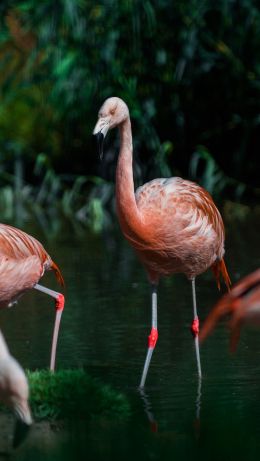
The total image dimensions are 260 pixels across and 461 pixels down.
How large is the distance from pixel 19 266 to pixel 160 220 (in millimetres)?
737

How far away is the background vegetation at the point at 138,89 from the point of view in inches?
514

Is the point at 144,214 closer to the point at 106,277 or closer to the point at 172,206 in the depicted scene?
the point at 172,206

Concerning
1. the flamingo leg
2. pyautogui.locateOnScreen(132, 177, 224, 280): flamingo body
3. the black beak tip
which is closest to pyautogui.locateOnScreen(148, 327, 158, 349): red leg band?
pyautogui.locateOnScreen(132, 177, 224, 280): flamingo body

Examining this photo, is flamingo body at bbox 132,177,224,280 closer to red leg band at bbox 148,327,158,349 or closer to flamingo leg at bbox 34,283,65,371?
red leg band at bbox 148,327,158,349

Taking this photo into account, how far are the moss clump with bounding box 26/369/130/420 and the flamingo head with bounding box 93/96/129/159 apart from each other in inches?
44.2

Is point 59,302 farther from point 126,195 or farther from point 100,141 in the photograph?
point 100,141

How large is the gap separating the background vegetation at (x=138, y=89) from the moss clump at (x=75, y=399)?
277 inches

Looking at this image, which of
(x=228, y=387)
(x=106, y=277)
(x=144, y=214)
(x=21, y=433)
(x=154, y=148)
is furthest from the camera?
(x=154, y=148)

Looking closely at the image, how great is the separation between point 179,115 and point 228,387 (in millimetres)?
8588

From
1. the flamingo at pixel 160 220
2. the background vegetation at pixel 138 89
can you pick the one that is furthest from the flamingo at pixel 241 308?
the background vegetation at pixel 138 89

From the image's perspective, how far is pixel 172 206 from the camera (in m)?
6.34

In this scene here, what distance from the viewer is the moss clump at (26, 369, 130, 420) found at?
5.29 metres

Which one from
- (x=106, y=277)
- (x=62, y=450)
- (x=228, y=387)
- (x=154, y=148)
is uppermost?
(x=62, y=450)

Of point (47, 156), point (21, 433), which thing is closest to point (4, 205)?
point (47, 156)
